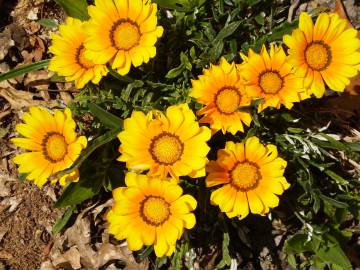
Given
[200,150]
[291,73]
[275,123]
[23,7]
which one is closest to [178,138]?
[200,150]

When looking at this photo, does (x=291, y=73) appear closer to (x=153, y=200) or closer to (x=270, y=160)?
(x=270, y=160)

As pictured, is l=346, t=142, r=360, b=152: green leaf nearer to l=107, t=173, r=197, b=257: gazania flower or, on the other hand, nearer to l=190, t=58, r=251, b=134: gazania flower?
l=190, t=58, r=251, b=134: gazania flower

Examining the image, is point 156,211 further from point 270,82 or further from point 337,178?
point 337,178

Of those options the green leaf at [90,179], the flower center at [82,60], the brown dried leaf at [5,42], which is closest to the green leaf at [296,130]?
the green leaf at [90,179]

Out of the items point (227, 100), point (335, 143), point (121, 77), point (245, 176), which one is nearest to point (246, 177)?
point (245, 176)

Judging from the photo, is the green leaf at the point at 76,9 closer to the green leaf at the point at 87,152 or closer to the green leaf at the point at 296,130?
the green leaf at the point at 87,152

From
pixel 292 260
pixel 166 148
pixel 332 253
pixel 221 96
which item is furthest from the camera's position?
pixel 292 260
